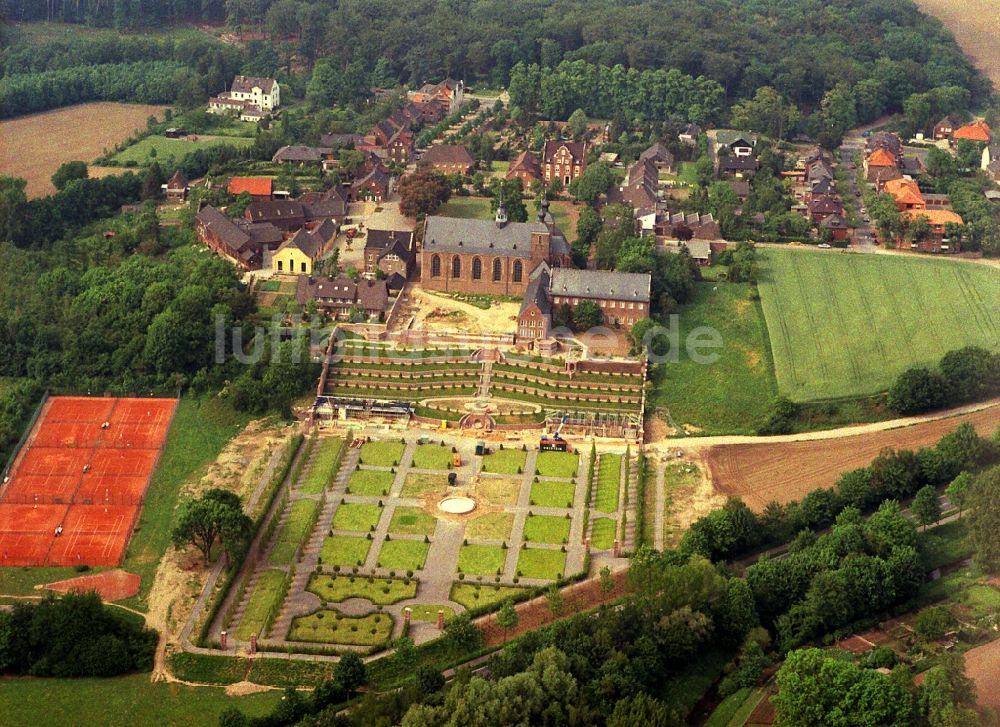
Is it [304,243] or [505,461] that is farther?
[304,243]

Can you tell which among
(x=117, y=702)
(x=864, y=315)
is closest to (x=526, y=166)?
(x=864, y=315)

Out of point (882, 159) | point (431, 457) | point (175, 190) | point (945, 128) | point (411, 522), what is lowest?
point (175, 190)

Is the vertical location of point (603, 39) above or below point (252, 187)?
above

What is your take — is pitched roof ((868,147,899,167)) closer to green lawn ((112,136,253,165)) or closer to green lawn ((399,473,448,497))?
green lawn ((112,136,253,165))

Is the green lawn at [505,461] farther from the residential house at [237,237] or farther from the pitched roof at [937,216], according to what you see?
the pitched roof at [937,216]

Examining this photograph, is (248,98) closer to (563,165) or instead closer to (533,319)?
(563,165)

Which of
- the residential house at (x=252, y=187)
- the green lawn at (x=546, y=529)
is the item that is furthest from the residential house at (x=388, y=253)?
the green lawn at (x=546, y=529)

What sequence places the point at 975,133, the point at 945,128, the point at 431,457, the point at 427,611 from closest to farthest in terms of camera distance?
the point at 427,611 < the point at 431,457 < the point at 975,133 < the point at 945,128
